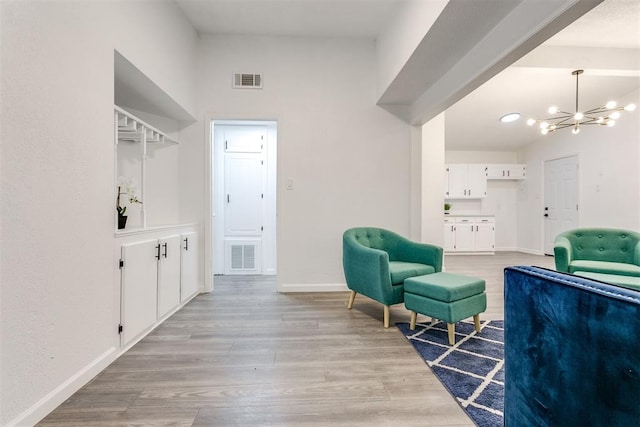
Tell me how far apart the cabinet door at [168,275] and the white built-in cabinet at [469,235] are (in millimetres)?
5506

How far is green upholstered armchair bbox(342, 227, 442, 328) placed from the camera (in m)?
2.37

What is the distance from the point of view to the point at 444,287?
6.75 ft

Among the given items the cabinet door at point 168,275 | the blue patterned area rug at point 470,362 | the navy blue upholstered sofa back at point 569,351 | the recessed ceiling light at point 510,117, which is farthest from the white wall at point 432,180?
the cabinet door at point 168,275

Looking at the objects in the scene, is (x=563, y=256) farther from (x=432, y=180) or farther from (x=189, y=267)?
(x=189, y=267)

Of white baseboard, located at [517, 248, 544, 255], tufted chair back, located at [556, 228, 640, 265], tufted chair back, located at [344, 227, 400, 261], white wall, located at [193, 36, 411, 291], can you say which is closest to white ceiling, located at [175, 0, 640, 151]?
white wall, located at [193, 36, 411, 291]

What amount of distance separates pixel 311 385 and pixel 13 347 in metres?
1.40

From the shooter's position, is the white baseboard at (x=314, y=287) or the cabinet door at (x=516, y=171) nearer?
the white baseboard at (x=314, y=287)

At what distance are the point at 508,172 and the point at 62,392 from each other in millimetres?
8076

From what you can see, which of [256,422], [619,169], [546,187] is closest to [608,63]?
[619,169]

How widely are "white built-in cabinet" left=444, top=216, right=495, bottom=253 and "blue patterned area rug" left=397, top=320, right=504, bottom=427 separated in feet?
13.3

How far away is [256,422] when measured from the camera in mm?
1322

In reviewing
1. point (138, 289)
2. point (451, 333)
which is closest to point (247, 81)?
point (138, 289)

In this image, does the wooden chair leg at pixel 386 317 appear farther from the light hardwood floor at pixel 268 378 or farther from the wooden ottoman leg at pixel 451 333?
the wooden ottoman leg at pixel 451 333

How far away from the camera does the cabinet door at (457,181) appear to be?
6.52 m
